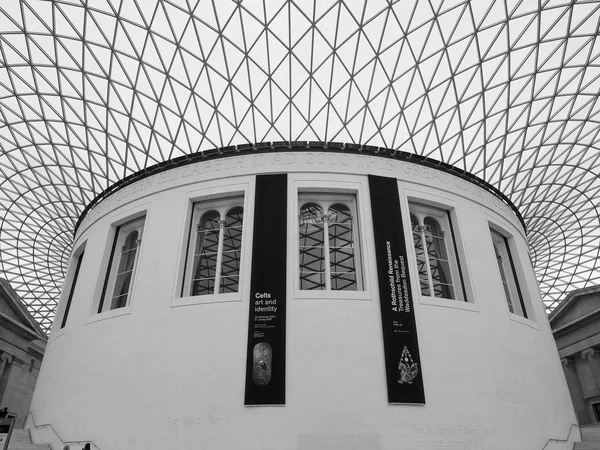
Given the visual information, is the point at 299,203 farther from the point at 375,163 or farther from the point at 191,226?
the point at 191,226

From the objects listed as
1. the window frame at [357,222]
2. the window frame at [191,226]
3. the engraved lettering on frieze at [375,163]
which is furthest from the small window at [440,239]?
the window frame at [191,226]

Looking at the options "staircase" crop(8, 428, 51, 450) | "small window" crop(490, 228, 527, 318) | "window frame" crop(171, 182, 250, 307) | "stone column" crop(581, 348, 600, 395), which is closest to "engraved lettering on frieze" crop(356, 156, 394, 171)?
"window frame" crop(171, 182, 250, 307)

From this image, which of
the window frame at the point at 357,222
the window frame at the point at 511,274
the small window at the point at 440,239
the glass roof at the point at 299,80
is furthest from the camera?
the glass roof at the point at 299,80

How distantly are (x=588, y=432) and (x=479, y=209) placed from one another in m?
13.8

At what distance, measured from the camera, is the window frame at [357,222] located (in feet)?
58.2

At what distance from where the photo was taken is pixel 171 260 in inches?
776

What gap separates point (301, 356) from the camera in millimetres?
16484

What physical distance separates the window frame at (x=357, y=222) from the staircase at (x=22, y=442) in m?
12.8

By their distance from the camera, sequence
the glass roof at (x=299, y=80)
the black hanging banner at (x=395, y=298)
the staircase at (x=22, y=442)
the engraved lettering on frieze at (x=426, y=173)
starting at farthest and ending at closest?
the glass roof at (x=299, y=80)
the engraved lettering on frieze at (x=426, y=173)
the staircase at (x=22, y=442)
the black hanging banner at (x=395, y=298)

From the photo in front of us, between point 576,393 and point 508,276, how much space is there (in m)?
23.4

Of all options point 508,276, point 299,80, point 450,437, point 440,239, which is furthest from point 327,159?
point 450,437

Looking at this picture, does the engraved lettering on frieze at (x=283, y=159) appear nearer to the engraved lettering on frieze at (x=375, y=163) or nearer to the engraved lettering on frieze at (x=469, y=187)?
the engraved lettering on frieze at (x=375, y=163)

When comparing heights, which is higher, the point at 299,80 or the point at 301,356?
Answer: the point at 299,80

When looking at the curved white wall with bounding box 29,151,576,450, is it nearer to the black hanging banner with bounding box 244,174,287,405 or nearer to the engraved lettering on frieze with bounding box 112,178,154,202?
the black hanging banner with bounding box 244,174,287,405
